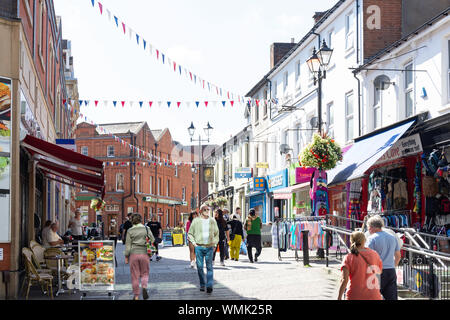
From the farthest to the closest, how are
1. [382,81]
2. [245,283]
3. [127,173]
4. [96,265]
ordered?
1. [127,173]
2. [382,81]
3. [245,283]
4. [96,265]

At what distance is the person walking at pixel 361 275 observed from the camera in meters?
7.39

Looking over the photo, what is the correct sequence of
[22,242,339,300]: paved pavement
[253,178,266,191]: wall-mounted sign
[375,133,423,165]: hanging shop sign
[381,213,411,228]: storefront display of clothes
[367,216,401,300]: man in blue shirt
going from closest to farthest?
[367,216,401,300]: man in blue shirt
[22,242,339,300]: paved pavement
[381,213,411,228]: storefront display of clothes
[375,133,423,165]: hanging shop sign
[253,178,266,191]: wall-mounted sign

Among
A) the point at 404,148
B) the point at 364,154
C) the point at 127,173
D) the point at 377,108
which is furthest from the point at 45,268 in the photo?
the point at 127,173

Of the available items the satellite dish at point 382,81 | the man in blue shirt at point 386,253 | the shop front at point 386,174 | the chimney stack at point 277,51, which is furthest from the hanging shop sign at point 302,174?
the man in blue shirt at point 386,253

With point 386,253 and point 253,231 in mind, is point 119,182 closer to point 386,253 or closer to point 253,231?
point 253,231

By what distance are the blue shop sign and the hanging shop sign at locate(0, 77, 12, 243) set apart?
21.4 m

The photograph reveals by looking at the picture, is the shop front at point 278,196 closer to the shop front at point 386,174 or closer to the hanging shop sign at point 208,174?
the shop front at point 386,174

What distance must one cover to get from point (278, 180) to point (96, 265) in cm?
2284

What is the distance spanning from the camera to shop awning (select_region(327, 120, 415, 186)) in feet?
57.9

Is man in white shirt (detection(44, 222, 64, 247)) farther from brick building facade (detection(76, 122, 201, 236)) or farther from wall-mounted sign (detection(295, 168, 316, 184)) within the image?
brick building facade (detection(76, 122, 201, 236))

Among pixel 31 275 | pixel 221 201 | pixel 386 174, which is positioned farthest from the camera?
pixel 221 201

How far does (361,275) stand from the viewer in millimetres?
7438

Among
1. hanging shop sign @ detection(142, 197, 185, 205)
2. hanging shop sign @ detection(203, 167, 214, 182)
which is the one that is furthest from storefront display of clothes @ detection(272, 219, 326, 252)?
hanging shop sign @ detection(142, 197, 185, 205)
